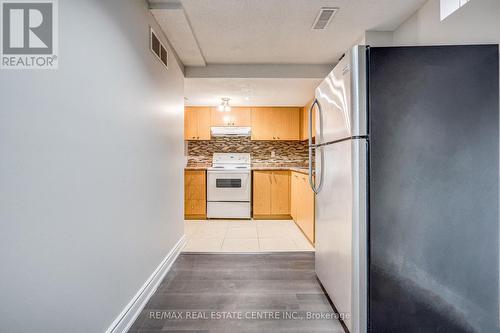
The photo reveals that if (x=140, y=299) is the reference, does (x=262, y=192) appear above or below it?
above

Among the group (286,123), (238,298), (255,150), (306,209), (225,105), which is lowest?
(238,298)

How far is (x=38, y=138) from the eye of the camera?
1006 mm

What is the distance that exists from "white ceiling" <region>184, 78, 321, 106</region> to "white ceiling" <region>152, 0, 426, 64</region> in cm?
39

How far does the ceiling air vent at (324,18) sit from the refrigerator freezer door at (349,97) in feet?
2.35

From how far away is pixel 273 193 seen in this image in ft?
16.4

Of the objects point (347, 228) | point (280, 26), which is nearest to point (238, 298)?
point (347, 228)

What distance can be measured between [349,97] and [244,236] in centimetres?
278

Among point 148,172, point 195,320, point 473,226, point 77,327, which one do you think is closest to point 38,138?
point 77,327

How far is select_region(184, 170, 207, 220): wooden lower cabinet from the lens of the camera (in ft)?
16.2

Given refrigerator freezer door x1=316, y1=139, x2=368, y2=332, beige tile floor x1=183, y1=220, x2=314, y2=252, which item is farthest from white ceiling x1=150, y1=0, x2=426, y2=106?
beige tile floor x1=183, y1=220, x2=314, y2=252

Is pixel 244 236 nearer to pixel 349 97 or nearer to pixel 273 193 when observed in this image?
pixel 273 193

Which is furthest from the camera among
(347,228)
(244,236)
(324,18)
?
(244,236)

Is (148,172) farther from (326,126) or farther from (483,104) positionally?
(483,104)

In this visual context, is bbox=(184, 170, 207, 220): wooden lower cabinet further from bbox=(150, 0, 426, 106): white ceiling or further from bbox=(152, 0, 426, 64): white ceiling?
bbox=(152, 0, 426, 64): white ceiling
